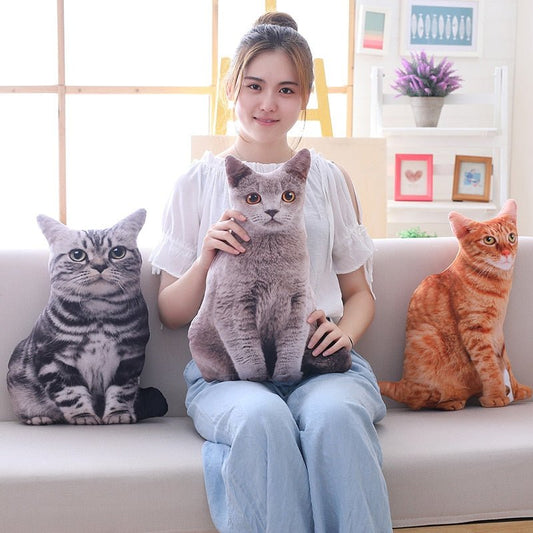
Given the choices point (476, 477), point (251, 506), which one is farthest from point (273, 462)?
point (476, 477)

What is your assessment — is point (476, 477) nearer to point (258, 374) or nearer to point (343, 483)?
point (343, 483)

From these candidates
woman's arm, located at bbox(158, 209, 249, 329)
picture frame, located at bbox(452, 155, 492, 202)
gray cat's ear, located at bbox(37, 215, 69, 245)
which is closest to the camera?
woman's arm, located at bbox(158, 209, 249, 329)

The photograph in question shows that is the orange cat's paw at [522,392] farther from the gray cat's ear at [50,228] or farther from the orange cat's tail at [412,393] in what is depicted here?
the gray cat's ear at [50,228]

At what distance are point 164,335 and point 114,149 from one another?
288 cm

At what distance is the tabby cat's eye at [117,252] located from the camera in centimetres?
175

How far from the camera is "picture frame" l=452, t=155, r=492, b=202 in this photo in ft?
13.5

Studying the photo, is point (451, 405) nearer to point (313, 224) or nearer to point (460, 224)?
point (460, 224)

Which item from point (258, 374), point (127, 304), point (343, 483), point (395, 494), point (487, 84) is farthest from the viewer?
point (487, 84)

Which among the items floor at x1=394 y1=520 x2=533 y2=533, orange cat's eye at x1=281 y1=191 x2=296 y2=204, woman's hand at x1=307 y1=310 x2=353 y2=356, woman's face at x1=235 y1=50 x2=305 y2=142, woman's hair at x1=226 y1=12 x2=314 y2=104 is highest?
woman's hair at x1=226 y1=12 x2=314 y2=104

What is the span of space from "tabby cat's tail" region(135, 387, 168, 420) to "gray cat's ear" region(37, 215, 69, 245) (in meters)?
0.38

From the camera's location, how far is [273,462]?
1362mm

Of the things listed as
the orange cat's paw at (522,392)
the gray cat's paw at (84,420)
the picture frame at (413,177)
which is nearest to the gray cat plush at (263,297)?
the gray cat's paw at (84,420)

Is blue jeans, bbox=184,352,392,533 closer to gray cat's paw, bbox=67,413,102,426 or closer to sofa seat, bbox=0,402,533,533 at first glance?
sofa seat, bbox=0,402,533,533

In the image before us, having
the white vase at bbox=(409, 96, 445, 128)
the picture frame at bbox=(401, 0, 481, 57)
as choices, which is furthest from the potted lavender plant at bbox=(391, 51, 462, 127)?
the picture frame at bbox=(401, 0, 481, 57)
